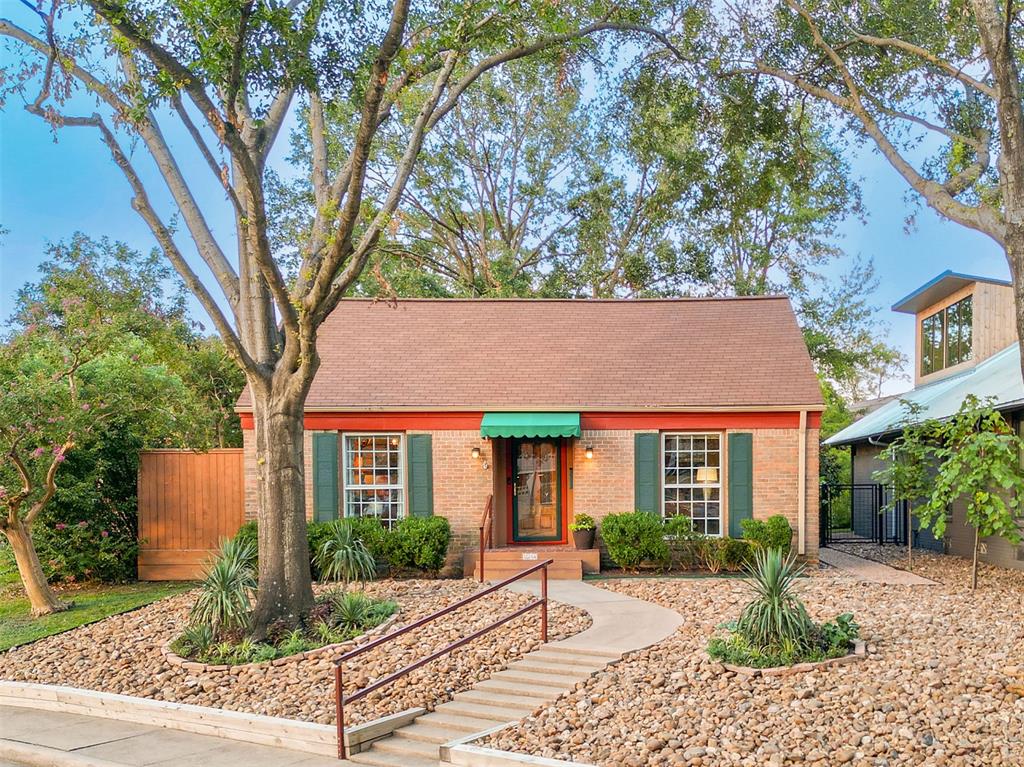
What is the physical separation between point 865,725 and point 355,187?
708 cm

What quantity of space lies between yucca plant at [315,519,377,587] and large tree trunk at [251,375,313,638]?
2.14m

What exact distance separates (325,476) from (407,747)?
7502 mm

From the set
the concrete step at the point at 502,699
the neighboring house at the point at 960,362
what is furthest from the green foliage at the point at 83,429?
the neighboring house at the point at 960,362

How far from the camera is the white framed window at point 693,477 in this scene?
1286 centimetres

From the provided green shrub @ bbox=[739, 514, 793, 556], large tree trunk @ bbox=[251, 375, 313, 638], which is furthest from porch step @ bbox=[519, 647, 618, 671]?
green shrub @ bbox=[739, 514, 793, 556]

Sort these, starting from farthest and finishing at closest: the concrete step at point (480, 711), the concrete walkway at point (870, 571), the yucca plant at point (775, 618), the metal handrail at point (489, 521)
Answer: the metal handrail at point (489, 521)
the concrete walkway at point (870, 571)
the yucca plant at point (775, 618)
the concrete step at point (480, 711)

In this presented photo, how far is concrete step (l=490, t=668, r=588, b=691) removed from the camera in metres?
6.84

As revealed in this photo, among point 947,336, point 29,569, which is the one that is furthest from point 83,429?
point 947,336

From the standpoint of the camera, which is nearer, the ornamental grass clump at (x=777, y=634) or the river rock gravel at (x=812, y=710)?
the river rock gravel at (x=812, y=710)

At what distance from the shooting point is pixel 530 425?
486 inches

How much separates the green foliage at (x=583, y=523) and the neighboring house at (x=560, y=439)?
0.23 meters

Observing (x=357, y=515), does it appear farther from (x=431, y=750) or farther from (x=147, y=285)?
(x=147, y=285)

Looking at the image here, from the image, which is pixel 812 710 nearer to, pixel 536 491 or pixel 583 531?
pixel 583 531

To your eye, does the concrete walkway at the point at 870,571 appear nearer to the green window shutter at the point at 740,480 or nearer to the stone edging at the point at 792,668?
the green window shutter at the point at 740,480
